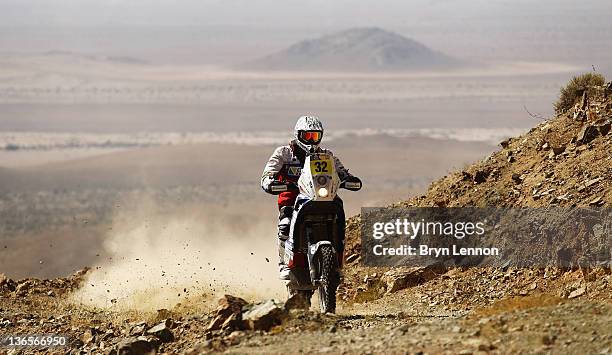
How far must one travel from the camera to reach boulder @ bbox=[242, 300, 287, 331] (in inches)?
504

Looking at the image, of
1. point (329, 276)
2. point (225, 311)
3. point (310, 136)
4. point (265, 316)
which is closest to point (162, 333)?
point (225, 311)

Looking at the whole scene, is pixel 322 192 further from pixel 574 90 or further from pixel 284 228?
pixel 574 90

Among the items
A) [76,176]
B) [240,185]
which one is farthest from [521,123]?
[76,176]

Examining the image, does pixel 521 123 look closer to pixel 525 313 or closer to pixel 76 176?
pixel 76 176

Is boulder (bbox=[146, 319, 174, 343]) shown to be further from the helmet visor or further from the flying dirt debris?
the helmet visor

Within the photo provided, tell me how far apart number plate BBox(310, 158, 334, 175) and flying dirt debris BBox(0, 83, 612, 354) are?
187cm

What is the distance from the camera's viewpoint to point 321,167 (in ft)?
48.5

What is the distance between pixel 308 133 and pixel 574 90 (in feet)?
30.1

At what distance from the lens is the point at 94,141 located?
593 feet

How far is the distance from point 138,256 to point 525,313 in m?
18.4

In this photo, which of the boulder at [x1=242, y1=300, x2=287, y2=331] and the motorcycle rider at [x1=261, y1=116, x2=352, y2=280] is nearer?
the boulder at [x1=242, y1=300, x2=287, y2=331]

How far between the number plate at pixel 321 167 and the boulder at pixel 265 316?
2.19 m

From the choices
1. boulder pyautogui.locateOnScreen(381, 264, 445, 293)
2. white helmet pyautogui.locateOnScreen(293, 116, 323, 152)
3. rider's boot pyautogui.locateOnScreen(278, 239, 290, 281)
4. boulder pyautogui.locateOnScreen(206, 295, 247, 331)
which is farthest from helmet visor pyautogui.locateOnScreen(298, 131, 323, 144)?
boulder pyautogui.locateOnScreen(381, 264, 445, 293)

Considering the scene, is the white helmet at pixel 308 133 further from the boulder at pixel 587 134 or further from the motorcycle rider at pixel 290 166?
the boulder at pixel 587 134
